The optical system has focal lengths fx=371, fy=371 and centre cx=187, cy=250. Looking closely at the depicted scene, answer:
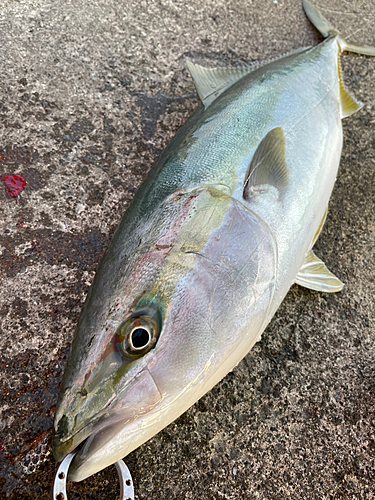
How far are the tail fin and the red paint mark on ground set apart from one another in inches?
98.9

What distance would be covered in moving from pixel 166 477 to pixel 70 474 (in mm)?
596

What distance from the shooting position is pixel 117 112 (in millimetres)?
2436

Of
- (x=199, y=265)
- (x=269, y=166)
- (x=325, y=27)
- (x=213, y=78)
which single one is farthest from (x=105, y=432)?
(x=325, y=27)

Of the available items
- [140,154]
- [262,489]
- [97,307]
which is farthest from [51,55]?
[262,489]

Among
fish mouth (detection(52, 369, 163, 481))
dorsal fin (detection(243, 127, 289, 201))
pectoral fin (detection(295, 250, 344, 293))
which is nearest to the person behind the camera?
fish mouth (detection(52, 369, 163, 481))

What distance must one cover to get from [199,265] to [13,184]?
1.31 metres

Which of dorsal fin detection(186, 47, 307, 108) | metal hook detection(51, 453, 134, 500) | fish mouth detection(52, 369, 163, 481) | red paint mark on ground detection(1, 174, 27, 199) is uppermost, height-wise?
red paint mark on ground detection(1, 174, 27, 199)

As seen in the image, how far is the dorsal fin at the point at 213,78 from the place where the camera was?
2189mm

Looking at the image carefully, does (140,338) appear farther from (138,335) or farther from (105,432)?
(105,432)

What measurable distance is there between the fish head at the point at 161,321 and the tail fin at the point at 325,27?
224cm

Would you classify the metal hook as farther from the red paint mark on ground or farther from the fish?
the red paint mark on ground

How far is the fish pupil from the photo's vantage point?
1.17m

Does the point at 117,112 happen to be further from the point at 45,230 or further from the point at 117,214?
the point at 45,230

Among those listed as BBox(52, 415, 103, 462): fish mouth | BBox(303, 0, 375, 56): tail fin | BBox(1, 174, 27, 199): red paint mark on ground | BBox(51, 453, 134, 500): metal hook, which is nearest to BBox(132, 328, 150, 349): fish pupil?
BBox(52, 415, 103, 462): fish mouth
